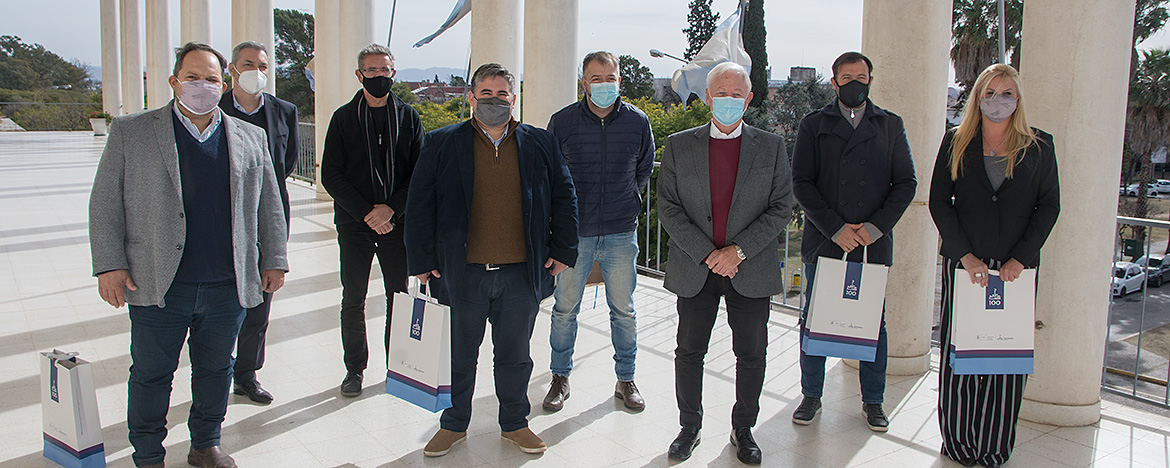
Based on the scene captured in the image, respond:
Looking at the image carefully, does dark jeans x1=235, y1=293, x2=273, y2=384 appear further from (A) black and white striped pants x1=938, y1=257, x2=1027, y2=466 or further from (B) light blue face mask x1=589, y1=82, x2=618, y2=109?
(A) black and white striped pants x1=938, y1=257, x2=1027, y2=466

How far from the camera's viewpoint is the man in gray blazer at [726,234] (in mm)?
3488

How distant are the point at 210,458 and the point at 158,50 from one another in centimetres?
2346

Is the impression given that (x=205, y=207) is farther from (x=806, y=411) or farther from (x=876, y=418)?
(x=876, y=418)

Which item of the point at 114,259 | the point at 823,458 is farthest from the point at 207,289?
the point at 823,458

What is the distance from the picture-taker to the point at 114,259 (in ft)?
9.70

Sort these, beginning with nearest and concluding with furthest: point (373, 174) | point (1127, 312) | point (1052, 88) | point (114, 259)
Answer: point (114, 259) < point (1052, 88) < point (373, 174) < point (1127, 312)

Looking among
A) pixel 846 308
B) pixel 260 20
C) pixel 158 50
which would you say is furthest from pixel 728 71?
pixel 158 50

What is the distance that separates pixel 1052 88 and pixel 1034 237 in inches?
34.5

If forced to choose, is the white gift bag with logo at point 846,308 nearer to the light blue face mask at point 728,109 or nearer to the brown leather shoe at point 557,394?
the light blue face mask at point 728,109

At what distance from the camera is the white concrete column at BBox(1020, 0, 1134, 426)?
12.3 ft

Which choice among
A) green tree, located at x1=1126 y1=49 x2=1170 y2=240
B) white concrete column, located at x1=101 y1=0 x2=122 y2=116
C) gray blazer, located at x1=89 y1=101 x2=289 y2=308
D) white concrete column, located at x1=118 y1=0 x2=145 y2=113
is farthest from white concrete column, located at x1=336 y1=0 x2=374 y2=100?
white concrete column, located at x1=101 y1=0 x2=122 y2=116

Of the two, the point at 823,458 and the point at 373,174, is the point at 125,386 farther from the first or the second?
the point at 823,458

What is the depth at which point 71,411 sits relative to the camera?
9.94 ft

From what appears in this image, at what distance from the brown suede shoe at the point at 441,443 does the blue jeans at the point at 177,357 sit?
2.76 feet
